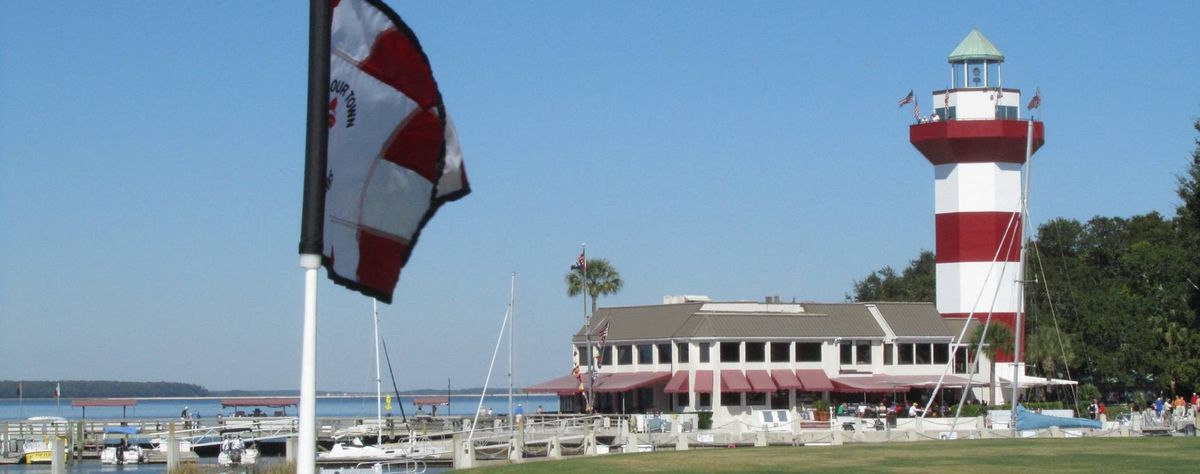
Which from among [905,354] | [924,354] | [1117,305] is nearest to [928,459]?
[905,354]

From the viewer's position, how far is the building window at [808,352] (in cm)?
7219

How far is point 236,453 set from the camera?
62.7 m

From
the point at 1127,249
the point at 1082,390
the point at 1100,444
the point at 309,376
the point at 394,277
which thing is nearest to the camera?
the point at 309,376

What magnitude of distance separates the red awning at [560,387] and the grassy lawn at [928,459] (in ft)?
118

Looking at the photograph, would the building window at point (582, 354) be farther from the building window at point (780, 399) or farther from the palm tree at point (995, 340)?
the palm tree at point (995, 340)

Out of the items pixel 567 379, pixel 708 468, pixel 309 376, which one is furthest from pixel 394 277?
pixel 567 379

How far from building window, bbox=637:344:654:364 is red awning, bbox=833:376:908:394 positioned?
832 cm

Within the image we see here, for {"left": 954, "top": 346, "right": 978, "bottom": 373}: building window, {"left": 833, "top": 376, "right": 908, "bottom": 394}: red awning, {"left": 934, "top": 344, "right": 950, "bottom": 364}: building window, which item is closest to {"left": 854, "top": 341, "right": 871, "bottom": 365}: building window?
{"left": 833, "top": 376, "right": 908, "bottom": 394}: red awning

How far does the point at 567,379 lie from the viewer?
249ft

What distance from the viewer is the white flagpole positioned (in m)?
8.41

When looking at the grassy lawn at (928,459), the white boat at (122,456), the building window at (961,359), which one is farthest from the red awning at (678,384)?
the grassy lawn at (928,459)

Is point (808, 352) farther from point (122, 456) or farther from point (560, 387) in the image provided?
point (122, 456)

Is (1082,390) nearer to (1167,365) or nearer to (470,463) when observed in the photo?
(1167,365)

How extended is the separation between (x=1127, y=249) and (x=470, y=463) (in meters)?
68.4
